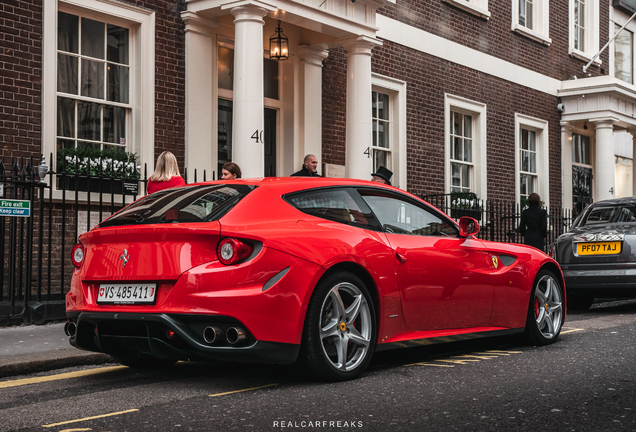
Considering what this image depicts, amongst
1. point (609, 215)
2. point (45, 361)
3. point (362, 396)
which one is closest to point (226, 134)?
point (609, 215)

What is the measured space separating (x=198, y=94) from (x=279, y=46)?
1840 millimetres

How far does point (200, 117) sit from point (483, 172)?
26.3 feet

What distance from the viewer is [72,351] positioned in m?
6.36

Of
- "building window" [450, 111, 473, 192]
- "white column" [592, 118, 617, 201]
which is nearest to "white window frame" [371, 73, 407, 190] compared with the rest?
"building window" [450, 111, 473, 192]

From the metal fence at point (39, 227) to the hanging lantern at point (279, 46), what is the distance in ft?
10.7

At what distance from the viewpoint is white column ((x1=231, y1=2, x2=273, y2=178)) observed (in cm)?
1062

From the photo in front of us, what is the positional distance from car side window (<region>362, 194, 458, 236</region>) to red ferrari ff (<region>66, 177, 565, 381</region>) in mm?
11

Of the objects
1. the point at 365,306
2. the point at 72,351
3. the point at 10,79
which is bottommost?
the point at 72,351

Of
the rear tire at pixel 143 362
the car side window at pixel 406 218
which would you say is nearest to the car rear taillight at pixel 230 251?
the car side window at pixel 406 218

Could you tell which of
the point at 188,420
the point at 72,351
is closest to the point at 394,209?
the point at 188,420

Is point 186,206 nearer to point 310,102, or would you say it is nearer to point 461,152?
point 310,102

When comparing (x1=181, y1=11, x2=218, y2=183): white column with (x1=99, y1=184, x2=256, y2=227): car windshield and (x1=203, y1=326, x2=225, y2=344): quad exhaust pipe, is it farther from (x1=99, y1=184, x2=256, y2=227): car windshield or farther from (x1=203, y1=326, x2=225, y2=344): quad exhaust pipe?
(x1=203, y1=326, x2=225, y2=344): quad exhaust pipe

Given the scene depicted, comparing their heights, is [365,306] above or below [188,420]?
above

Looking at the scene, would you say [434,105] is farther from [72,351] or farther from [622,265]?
[72,351]
